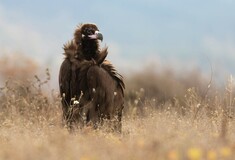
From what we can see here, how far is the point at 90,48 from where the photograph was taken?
11.6m

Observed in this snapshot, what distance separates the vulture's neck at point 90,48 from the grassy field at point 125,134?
131 cm

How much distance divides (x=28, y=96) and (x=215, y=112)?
5030mm

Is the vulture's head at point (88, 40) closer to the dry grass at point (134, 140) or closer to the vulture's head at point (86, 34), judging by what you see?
the vulture's head at point (86, 34)

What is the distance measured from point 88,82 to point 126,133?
3.59 ft

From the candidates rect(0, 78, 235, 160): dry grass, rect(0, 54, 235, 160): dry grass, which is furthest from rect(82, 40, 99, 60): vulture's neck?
rect(0, 78, 235, 160): dry grass

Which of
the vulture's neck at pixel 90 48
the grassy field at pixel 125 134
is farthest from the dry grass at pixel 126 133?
the vulture's neck at pixel 90 48

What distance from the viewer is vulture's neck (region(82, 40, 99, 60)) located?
11547 mm

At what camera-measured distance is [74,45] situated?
11453mm

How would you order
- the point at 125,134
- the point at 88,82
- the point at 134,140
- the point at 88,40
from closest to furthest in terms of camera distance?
the point at 134,140 → the point at 125,134 → the point at 88,82 → the point at 88,40

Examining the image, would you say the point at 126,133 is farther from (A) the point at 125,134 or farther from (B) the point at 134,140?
(B) the point at 134,140

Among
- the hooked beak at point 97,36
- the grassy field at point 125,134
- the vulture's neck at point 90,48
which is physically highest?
the hooked beak at point 97,36

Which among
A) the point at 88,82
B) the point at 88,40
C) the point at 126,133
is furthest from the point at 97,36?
the point at 126,133

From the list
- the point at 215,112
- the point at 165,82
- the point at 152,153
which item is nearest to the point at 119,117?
the point at 215,112

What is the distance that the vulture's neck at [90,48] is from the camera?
1155 cm
